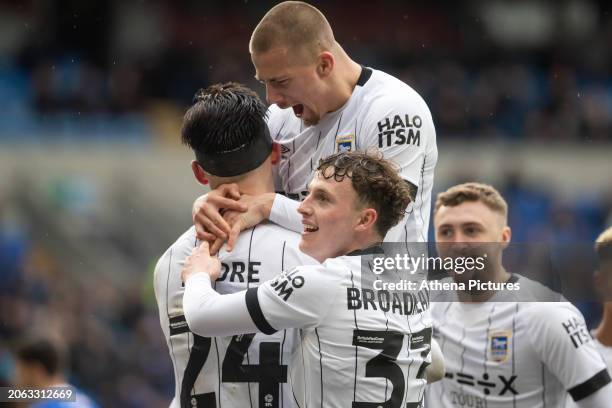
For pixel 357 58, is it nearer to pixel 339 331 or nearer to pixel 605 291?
pixel 605 291

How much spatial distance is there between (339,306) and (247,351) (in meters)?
0.41

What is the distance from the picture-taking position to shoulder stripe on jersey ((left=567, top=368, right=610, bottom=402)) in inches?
160

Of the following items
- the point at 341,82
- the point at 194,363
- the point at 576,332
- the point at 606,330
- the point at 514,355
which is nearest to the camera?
the point at 194,363

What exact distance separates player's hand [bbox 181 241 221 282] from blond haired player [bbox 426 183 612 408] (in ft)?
4.00

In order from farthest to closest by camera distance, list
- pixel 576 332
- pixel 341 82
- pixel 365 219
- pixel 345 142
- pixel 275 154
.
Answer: pixel 576 332, pixel 341 82, pixel 345 142, pixel 275 154, pixel 365 219

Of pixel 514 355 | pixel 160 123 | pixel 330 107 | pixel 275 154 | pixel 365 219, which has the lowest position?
pixel 514 355

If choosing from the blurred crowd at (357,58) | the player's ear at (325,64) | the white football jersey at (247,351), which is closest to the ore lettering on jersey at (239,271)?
the white football jersey at (247,351)

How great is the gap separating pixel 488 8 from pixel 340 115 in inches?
543

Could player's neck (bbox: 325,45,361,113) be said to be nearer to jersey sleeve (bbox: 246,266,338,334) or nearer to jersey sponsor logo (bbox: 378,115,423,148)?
jersey sponsor logo (bbox: 378,115,423,148)

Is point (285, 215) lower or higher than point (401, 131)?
lower

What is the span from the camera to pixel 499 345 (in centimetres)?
447

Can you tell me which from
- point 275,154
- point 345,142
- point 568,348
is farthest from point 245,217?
point 568,348

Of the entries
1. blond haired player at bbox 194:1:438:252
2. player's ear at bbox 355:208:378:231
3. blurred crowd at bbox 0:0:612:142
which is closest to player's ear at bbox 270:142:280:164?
blond haired player at bbox 194:1:438:252

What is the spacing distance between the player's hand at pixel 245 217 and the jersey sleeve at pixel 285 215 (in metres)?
0.02
